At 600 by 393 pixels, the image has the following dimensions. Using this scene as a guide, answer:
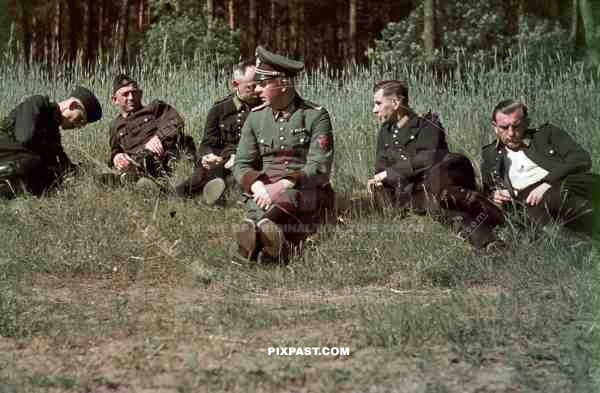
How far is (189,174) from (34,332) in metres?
2.67

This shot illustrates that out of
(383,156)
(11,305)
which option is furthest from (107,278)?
(383,156)

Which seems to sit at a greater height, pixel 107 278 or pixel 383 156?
pixel 383 156

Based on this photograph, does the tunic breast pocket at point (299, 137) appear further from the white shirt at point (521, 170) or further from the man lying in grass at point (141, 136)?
the man lying in grass at point (141, 136)

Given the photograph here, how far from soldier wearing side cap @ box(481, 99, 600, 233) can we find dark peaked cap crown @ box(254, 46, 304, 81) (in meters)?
1.22

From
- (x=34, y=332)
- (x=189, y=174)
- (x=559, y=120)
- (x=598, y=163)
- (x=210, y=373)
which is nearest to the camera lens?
(x=210, y=373)

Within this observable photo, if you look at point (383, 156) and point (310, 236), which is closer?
point (310, 236)

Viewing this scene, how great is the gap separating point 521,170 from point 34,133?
354 centimetres

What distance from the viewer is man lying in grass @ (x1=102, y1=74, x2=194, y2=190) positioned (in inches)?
251

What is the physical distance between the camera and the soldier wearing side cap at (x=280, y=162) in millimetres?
4637

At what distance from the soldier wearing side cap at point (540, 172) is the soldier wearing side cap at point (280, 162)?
1038 mm

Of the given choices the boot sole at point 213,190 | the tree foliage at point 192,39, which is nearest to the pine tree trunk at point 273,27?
the tree foliage at point 192,39

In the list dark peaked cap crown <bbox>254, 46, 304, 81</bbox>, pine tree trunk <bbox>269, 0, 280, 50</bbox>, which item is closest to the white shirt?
dark peaked cap crown <bbox>254, 46, 304, 81</bbox>

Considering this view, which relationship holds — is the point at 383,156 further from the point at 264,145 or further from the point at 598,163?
the point at 598,163

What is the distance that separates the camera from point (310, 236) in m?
5.03
